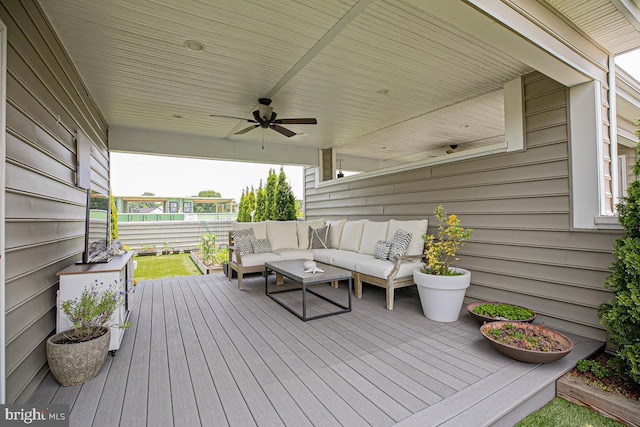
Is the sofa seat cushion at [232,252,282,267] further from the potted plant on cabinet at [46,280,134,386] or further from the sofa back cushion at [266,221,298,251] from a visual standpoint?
the potted plant on cabinet at [46,280,134,386]

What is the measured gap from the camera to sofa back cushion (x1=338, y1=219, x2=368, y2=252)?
520 cm

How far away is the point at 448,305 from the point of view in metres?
3.18

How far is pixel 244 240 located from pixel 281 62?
9.67 feet

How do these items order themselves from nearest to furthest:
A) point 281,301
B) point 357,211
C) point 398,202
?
point 281,301, point 398,202, point 357,211

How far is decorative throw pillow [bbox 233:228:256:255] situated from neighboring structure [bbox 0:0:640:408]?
1.98m

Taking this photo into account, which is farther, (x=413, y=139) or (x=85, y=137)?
(x=413, y=139)

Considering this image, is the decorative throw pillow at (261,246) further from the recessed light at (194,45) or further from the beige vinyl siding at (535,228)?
the recessed light at (194,45)

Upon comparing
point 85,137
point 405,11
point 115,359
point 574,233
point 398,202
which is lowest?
point 115,359

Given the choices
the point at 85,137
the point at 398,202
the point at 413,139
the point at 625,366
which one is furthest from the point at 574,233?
the point at 85,137

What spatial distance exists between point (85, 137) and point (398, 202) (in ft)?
14.2

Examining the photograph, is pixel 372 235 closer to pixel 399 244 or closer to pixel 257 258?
pixel 399 244

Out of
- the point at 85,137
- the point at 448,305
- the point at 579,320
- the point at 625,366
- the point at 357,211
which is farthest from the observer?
the point at 357,211

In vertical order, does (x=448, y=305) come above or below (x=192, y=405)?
above

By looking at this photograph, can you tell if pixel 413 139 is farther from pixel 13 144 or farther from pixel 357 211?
pixel 13 144
